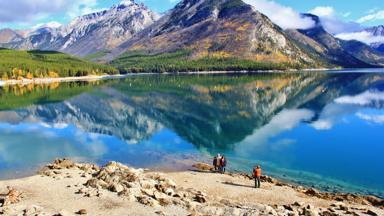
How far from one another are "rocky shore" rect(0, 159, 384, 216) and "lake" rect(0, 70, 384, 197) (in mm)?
9426

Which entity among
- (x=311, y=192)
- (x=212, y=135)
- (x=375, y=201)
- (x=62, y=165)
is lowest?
(x=212, y=135)

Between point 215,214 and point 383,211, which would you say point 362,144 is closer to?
point 383,211

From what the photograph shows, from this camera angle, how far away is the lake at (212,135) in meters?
69.2

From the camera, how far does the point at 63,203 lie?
43688 millimetres

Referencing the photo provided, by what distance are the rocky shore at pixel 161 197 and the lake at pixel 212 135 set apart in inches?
371

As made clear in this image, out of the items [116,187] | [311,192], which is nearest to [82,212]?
[116,187]

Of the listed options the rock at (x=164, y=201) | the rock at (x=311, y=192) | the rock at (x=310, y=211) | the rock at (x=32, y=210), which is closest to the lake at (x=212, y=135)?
the rock at (x=311, y=192)

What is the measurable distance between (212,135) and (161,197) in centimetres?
5565

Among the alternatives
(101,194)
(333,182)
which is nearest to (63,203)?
(101,194)

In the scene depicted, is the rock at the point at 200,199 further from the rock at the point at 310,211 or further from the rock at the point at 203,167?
the rock at the point at 203,167

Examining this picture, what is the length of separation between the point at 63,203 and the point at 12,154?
131ft

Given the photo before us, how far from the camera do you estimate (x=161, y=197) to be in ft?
146

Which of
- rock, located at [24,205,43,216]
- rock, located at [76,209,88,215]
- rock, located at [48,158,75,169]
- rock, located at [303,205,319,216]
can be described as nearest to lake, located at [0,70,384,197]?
rock, located at [48,158,75,169]

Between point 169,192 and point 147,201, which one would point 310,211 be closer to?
point 169,192
